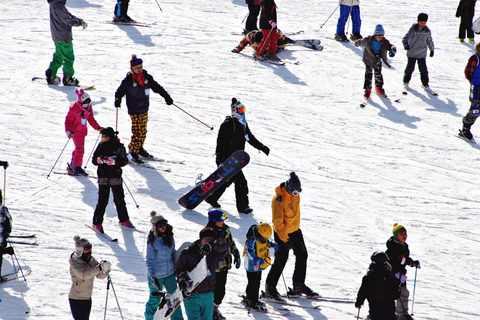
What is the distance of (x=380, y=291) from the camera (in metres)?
5.33

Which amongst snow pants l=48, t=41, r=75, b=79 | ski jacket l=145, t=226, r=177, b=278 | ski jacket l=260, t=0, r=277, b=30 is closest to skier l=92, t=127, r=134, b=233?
ski jacket l=145, t=226, r=177, b=278

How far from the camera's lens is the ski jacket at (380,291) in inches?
208

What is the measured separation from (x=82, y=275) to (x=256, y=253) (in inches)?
69.1

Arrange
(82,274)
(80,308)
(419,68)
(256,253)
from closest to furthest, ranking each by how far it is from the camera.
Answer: (82,274), (80,308), (256,253), (419,68)

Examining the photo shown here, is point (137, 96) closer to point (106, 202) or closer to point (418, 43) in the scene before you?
point (106, 202)

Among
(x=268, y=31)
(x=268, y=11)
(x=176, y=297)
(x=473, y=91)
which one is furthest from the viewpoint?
(x=268, y=31)

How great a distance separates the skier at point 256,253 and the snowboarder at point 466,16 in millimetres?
11303

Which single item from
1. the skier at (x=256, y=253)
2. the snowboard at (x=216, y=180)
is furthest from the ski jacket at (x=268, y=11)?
the skier at (x=256, y=253)

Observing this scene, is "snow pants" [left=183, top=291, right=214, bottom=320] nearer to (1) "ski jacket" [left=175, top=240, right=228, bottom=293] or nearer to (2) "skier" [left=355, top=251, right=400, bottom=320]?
(1) "ski jacket" [left=175, top=240, right=228, bottom=293]

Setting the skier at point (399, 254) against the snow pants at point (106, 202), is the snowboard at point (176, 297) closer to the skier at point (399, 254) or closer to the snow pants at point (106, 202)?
the skier at point (399, 254)

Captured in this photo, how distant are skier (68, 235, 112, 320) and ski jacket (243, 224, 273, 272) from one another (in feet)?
4.76

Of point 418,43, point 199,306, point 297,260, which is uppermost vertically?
point 418,43

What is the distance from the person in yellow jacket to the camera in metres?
6.18

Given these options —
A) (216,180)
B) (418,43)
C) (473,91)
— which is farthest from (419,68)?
(216,180)
